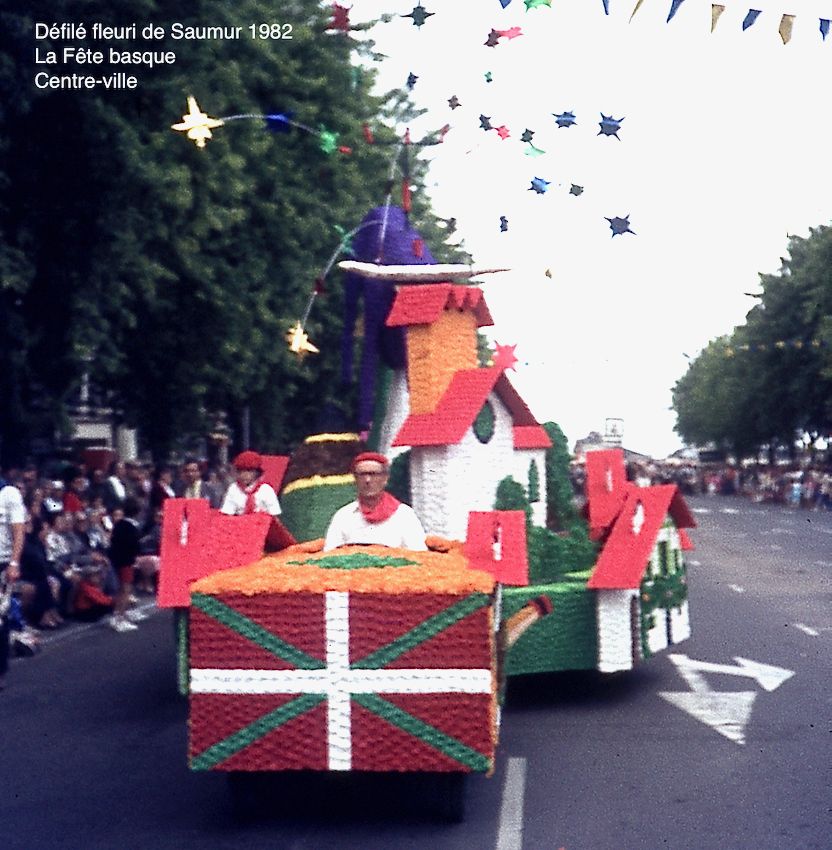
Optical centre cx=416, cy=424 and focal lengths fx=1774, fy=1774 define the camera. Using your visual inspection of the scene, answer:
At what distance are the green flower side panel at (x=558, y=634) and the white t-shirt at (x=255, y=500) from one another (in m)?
1.99

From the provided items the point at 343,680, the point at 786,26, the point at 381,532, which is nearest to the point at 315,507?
the point at 381,532

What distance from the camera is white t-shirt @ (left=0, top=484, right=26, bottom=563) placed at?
12.7 m

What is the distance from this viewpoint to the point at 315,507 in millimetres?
13484

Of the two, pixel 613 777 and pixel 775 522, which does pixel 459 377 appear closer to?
pixel 613 777

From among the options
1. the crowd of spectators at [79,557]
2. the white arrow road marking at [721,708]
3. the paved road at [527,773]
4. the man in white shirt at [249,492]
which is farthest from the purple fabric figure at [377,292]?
the crowd of spectators at [79,557]

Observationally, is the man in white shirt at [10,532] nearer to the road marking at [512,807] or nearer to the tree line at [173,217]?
the tree line at [173,217]

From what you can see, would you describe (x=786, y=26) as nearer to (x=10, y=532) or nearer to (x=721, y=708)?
(x=721, y=708)

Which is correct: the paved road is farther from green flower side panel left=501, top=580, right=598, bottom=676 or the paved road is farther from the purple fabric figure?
the purple fabric figure

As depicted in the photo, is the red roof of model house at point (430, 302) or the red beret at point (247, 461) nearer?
the red beret at point (247, 461)

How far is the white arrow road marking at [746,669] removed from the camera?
12.8 metres

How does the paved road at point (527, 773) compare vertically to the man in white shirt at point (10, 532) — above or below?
below

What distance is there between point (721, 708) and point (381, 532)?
3.66m

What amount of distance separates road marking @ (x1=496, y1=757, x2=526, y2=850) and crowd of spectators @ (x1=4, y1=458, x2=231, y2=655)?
285 inches

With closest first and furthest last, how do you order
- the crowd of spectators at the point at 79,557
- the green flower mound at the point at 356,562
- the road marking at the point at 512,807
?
the road marking at the point at 512,807
the green flower mound at the point at 356,562
the crowd of spectators at the point at 79,557
